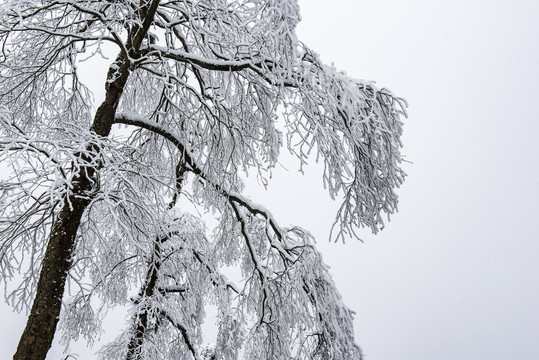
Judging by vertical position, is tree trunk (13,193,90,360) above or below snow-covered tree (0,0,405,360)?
below

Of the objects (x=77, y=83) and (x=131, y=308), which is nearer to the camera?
(x=77, y=83)

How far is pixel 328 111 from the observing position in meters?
3.77

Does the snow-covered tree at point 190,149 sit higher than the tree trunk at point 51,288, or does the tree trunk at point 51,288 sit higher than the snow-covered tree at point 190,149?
the snow-covered tree at point 190,149

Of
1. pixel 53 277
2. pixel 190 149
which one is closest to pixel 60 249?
pixel 53 277

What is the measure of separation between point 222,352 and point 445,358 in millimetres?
200365

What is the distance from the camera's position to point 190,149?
17.1 ft

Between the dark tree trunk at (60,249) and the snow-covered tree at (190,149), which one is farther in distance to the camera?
the dark tree trunk at (60,249)

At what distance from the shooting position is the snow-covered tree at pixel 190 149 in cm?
367

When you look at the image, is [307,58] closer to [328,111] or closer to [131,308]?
[328,111]

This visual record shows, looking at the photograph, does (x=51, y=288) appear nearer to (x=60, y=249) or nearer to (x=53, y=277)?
(x=53, y=277)

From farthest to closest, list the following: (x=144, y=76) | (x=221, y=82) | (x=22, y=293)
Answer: (x=144, y=76)
(x=221, y=82)
(x=22, y=293)

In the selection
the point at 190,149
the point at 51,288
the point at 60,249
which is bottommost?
the point at 51,288

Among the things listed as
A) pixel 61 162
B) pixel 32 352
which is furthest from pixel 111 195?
pixel 32 352

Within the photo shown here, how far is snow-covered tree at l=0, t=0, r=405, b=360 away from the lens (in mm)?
3674
